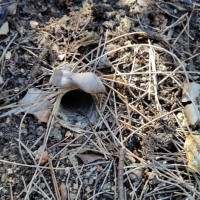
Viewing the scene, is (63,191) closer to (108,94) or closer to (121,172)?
(121,172)

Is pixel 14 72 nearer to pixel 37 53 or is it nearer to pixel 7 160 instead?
pixel 37 53

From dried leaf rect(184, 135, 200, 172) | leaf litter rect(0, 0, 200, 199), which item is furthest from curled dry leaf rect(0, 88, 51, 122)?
dried leaf rect(184, 135, 200, 172)

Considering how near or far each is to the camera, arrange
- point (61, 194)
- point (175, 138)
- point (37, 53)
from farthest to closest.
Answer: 1. point (37, 53)
2. point (175, 138)
3. point (61, 194)

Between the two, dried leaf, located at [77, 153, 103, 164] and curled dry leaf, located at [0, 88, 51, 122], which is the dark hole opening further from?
dried leaf, located at [77, 153, 103, 164]

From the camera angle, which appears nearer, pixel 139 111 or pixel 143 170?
pixel 143 170

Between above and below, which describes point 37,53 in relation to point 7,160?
above

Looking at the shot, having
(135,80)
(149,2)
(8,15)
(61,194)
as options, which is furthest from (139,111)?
(8,15)

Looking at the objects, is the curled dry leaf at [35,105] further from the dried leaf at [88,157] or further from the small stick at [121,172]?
the small stick at [121,172]
